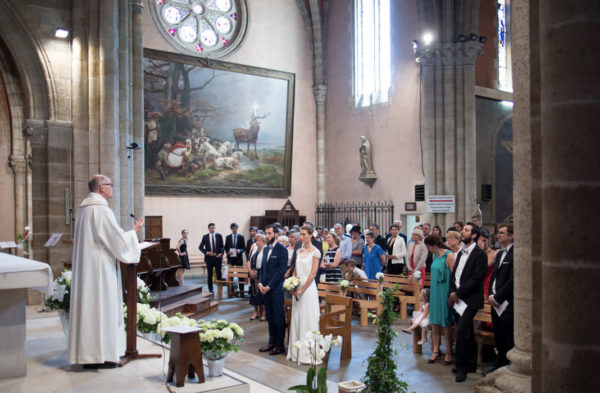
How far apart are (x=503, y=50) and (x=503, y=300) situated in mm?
14356

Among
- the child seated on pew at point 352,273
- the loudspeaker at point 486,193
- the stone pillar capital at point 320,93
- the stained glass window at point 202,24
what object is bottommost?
the child seated on pew at point 352,273

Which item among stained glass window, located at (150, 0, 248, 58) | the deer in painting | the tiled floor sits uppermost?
stained glass window, located at (150, 0, 248, 58)

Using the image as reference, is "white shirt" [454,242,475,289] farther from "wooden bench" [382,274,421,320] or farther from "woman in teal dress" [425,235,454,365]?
"wooden bench" [382,274,421,320]

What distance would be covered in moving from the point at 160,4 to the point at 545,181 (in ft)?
59.1

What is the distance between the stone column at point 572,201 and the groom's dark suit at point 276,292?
5141 mm

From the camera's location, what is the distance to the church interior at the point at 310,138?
2656mm

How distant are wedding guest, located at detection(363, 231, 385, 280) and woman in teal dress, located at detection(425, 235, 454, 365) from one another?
11.9 feet

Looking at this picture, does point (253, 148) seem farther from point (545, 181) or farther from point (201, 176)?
point (545, 181)

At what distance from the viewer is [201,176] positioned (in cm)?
1889

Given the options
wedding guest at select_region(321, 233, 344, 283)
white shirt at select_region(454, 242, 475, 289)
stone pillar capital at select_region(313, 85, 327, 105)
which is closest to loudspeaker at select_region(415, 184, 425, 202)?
stone pillar capital at select_region(313, 85, 327, 105)

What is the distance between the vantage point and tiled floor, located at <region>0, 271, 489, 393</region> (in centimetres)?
450

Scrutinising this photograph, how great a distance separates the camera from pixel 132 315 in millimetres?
5047

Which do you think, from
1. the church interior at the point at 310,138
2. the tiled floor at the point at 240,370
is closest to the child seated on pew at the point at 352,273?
the church interior at the point at 310,138

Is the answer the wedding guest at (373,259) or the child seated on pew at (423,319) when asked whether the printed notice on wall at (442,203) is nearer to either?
the wedding guest at (373,259)
